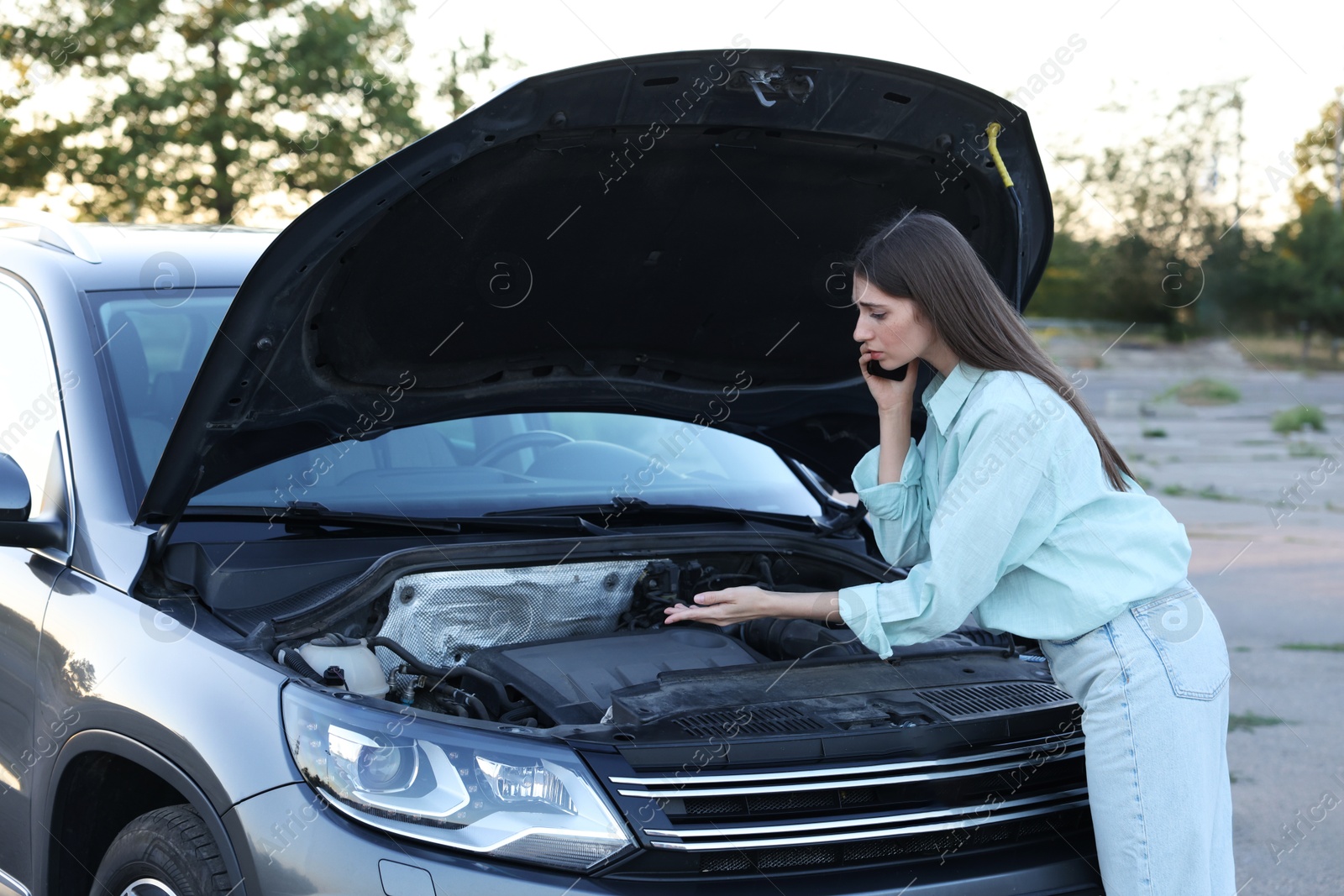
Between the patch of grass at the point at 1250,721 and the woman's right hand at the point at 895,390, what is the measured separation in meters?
3.37

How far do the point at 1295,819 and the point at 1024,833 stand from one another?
8.73 feet

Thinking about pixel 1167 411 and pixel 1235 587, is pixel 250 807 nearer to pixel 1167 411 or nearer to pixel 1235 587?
pixel 1235 587

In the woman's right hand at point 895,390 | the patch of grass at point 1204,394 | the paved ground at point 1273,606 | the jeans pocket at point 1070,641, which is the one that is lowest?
the patch of grass at point 1204,394

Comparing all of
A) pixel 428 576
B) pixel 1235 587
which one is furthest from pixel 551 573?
pixel 1235 587

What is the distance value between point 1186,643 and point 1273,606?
6.46 metres

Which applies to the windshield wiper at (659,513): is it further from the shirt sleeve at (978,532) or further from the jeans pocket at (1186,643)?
the jeans pocket at (1186,643)

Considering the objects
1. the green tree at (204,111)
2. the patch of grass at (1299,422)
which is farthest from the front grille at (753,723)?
the patch of grass at (1299,422)

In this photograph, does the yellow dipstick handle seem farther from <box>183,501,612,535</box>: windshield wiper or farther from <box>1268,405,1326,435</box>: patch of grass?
<box>1268,405,1326,435</box>: patch of grass

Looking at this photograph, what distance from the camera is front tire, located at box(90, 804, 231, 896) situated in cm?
209

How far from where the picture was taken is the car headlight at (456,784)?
1.94 metres

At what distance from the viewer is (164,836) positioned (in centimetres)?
219

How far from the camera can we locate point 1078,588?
2141mm

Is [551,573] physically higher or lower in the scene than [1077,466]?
lower

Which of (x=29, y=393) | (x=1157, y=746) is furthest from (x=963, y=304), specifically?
(x=29, y=393)
